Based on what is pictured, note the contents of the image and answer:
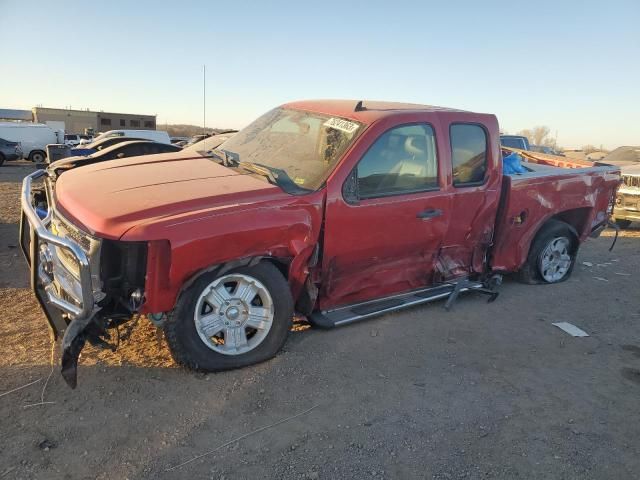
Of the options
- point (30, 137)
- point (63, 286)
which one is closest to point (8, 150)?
point (30, 137)

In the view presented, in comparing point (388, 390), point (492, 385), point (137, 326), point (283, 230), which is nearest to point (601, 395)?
point (492, 385)

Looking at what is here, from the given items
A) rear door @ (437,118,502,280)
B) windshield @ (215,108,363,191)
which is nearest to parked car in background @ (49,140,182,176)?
windshield @ (215,108,363,191)

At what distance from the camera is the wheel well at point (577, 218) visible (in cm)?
600

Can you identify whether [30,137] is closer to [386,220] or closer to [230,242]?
[386,220]

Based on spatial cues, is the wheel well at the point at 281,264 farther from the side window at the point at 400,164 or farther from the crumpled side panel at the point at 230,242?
the side window at the point at 400,164

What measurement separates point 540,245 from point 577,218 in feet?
2.54

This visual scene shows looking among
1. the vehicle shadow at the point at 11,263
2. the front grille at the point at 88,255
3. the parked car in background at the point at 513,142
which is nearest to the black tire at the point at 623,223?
the parked car in background at the point at 513,142

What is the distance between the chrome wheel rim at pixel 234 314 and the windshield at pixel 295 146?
Answer: 0.78 metres

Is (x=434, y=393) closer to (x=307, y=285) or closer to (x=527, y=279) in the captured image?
(x=307, y=285)

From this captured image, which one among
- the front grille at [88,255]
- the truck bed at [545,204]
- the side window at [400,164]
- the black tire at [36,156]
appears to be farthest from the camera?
the black tire at [36,156]

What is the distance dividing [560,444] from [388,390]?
3.48 ft

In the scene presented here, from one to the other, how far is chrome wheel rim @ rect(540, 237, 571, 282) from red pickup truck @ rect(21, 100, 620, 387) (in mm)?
416

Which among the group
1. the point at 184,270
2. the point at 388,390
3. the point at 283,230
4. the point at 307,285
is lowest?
the point at 388,390

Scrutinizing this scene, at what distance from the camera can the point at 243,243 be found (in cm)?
329
